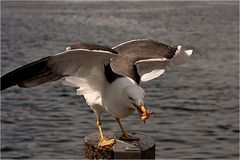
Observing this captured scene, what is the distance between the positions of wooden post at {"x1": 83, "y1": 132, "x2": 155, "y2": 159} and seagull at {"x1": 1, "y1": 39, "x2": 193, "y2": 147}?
0.09 m

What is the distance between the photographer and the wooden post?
5625 millimetres

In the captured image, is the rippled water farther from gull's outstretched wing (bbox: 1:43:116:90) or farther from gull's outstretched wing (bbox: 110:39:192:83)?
gull's outstretched wing (bbox: 1:43:116:90)

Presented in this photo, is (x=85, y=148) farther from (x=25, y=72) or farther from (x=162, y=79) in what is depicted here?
(x=162, y=79)

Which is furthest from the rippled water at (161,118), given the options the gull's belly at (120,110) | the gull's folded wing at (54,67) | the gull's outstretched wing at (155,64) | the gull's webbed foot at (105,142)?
the gull's webbed foot at (105,142)

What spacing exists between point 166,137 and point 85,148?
32.1ft

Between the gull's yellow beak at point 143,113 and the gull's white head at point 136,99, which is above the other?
the gull's white head at point 136,99

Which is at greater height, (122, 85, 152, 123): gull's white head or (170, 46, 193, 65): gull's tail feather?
(170, 46, 193, 65): gull's tail feather

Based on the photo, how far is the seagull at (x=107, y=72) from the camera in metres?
6.09

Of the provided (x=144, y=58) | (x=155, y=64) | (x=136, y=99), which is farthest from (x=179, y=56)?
(x=136, y=99)

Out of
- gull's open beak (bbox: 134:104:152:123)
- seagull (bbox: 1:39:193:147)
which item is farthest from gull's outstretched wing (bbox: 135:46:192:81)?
gull's open beak (bbox: 134:104:152:123)

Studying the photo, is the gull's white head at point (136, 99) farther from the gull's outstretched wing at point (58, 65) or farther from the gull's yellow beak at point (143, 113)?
the gull's outstretched wing at point (58, 65)

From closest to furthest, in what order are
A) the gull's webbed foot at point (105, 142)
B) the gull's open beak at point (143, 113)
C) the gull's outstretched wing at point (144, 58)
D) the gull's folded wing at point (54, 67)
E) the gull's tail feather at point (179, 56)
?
1. the gull's webbed foot at point (105, 142)
2. the gull's open beak at point (143, 113)
3. the gull's folded wing at point (54, 67)
4. the gull's outstretched wing at point (144, 58)
5. the gull's tail feather at point (179, 56)

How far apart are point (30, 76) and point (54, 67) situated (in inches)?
12.2

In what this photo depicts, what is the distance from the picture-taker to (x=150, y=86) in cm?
2212
